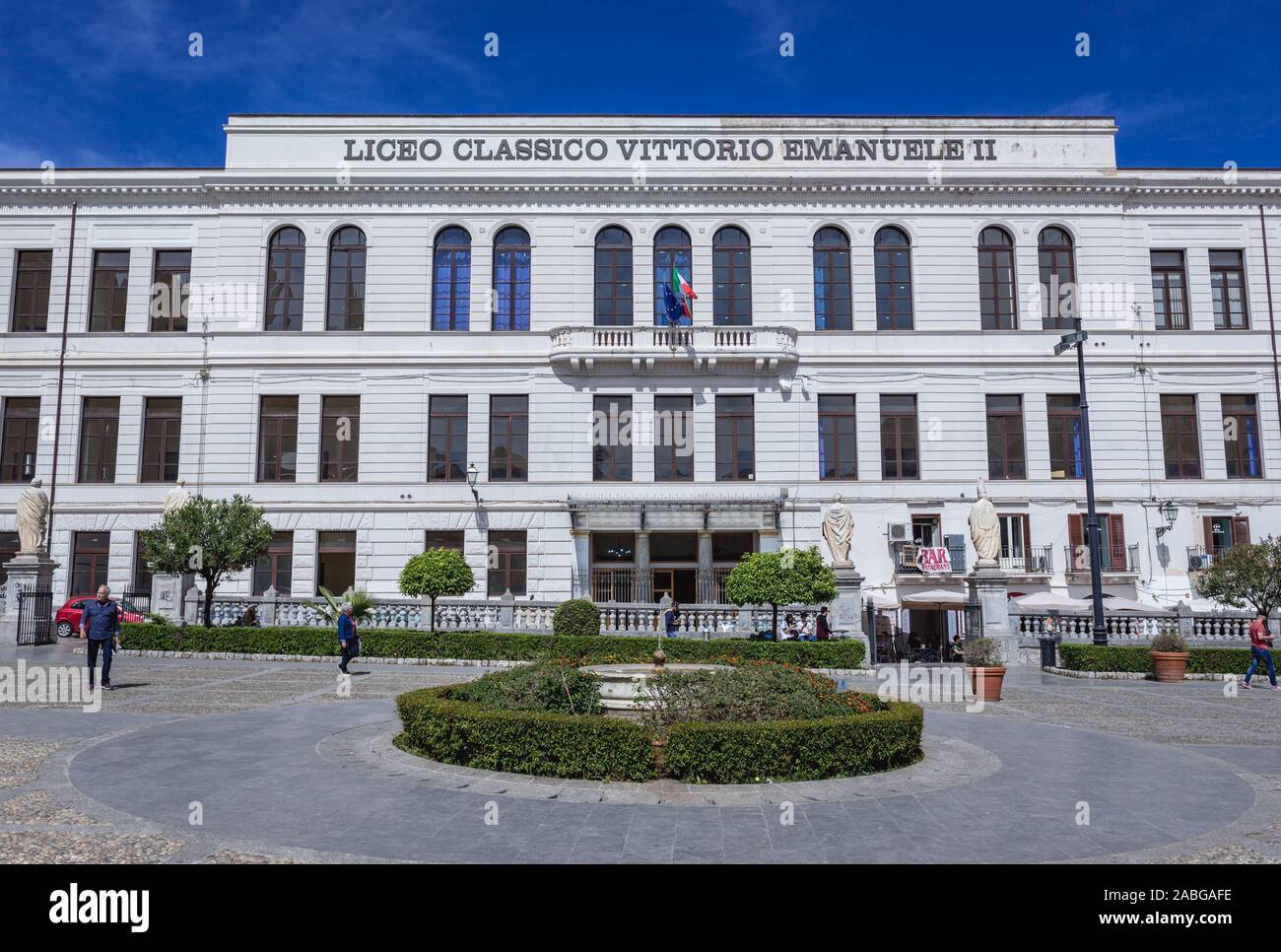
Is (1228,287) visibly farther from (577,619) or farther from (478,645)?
(478,645)

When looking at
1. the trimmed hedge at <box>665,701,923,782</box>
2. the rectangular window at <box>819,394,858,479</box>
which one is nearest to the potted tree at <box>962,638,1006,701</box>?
the trimmed hedge at <box>665,701,923,782</box>

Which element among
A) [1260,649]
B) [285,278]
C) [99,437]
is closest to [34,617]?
[99,437]

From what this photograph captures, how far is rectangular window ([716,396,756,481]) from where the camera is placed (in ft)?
114

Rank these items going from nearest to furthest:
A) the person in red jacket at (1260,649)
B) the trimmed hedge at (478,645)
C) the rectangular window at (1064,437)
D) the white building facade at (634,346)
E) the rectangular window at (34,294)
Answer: the person in red jacket at (1260,649), the trimmed hedge at (478,645), the white building facade at (634,346), the rectangular window at (1064,437), the rectangular window at (34,294)

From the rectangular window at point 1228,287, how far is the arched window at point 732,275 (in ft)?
62.0

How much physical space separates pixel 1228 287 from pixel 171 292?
43.1m

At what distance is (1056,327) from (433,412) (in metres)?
25.2

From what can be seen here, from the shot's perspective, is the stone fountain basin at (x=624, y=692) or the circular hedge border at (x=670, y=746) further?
the stone fountain basin at (x=624, y=692)

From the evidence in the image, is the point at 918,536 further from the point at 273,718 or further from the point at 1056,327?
the point at 273,718

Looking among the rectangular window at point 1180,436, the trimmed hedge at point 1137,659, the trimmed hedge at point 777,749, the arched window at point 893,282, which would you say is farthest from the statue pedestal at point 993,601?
the trimmed hedge at point 777,749

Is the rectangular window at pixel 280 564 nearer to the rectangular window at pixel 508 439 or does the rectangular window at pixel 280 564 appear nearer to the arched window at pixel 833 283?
the rectangular window at pixel 508 439

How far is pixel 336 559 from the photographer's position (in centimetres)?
3469

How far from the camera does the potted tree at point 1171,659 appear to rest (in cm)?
2212
